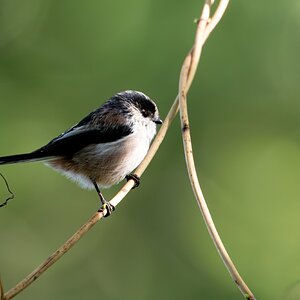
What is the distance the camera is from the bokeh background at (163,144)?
19.1 ft

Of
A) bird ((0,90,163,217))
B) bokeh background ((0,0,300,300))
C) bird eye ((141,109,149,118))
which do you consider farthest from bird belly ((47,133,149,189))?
bokeh background ((0,0,300,300))

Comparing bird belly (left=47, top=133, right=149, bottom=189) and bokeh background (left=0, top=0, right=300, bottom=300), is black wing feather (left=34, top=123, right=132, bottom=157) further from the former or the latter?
bokeh background (left=0, top=0, right=300, bottom=300)

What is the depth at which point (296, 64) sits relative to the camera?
691 cm

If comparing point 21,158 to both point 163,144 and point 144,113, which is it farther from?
point 163,144

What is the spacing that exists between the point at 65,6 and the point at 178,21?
1.44 meters

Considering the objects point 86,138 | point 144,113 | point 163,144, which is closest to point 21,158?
point 86,138

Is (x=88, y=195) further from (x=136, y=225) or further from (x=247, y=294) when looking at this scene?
(x=247, y=294)

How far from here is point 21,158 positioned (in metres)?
3.68

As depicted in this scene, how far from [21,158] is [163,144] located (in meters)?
2.54

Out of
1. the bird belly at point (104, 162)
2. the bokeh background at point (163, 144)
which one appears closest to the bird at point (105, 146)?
the bird belly at point (104, 162)

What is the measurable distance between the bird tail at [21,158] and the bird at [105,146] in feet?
0.38

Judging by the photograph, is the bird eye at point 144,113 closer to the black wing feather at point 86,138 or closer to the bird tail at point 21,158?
the black wing feather at point 86,138

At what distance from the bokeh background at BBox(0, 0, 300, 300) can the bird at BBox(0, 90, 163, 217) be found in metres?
1.34

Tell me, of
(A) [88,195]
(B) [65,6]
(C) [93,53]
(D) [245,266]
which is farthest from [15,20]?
(D) [245,266]
